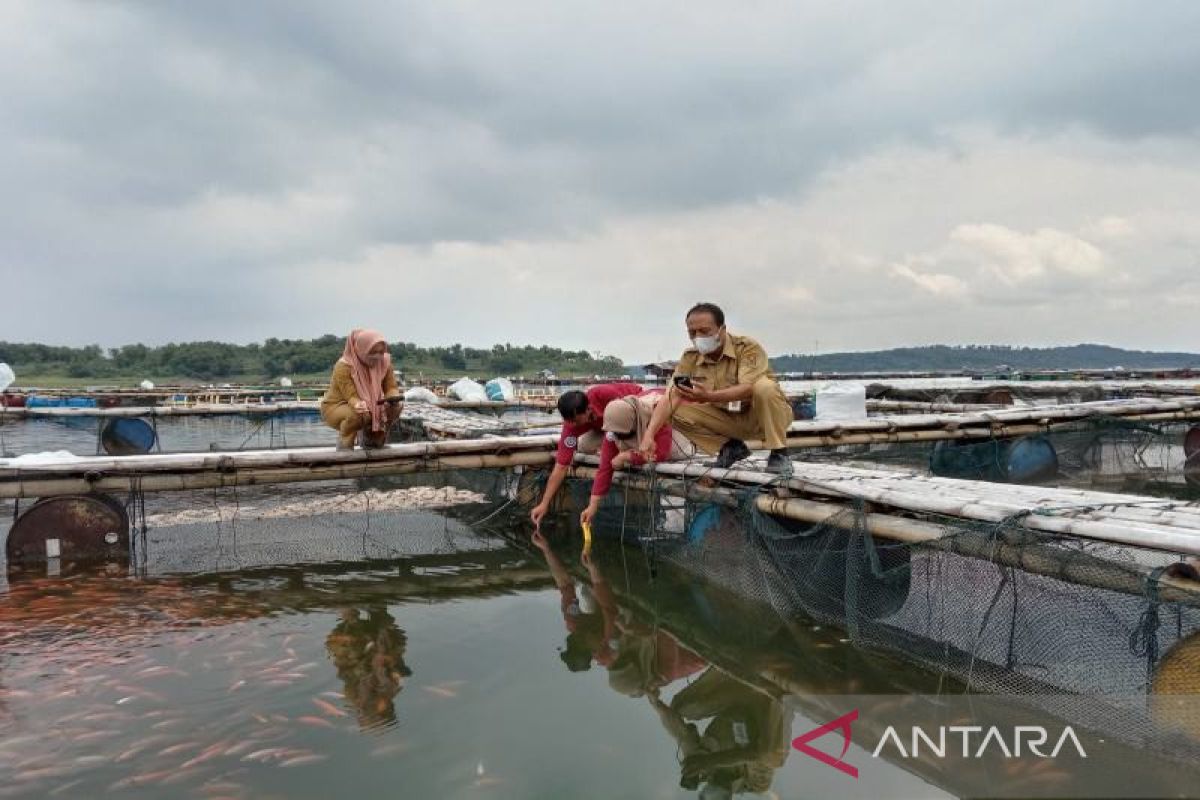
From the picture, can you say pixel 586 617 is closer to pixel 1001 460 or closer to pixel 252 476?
pixel 252 476

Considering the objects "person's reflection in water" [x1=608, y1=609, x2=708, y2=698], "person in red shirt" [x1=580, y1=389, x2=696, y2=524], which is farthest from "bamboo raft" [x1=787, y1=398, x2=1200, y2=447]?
"person's reflection in water" [x1=608, y1=609, x2=708, y2=698]

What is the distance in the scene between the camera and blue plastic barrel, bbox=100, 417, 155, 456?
55.6ft

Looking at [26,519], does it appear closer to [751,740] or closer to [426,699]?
[426,699]

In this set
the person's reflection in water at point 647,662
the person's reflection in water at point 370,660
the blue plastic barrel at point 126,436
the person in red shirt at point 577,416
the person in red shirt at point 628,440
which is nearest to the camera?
the person's reflection in water at point 370,660

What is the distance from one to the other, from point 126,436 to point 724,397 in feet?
53.4

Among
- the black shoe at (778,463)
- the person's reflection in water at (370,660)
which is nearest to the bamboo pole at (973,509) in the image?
the black shoe at (778,463)

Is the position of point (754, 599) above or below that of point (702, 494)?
below

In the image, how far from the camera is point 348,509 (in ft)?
36.2

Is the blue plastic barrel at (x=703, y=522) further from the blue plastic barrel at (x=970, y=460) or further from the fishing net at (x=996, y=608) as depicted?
the blue plastic barrel at (x=970, y=460)

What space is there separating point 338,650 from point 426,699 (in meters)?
1.28

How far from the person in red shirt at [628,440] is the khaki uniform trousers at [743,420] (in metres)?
0.31

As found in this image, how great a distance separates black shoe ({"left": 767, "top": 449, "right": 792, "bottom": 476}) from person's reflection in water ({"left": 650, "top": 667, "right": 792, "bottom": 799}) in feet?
6.42

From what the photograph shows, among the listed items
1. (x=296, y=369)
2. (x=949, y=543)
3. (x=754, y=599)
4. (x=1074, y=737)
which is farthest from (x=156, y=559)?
(x=296, y=369)

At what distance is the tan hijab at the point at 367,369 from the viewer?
340 inches
